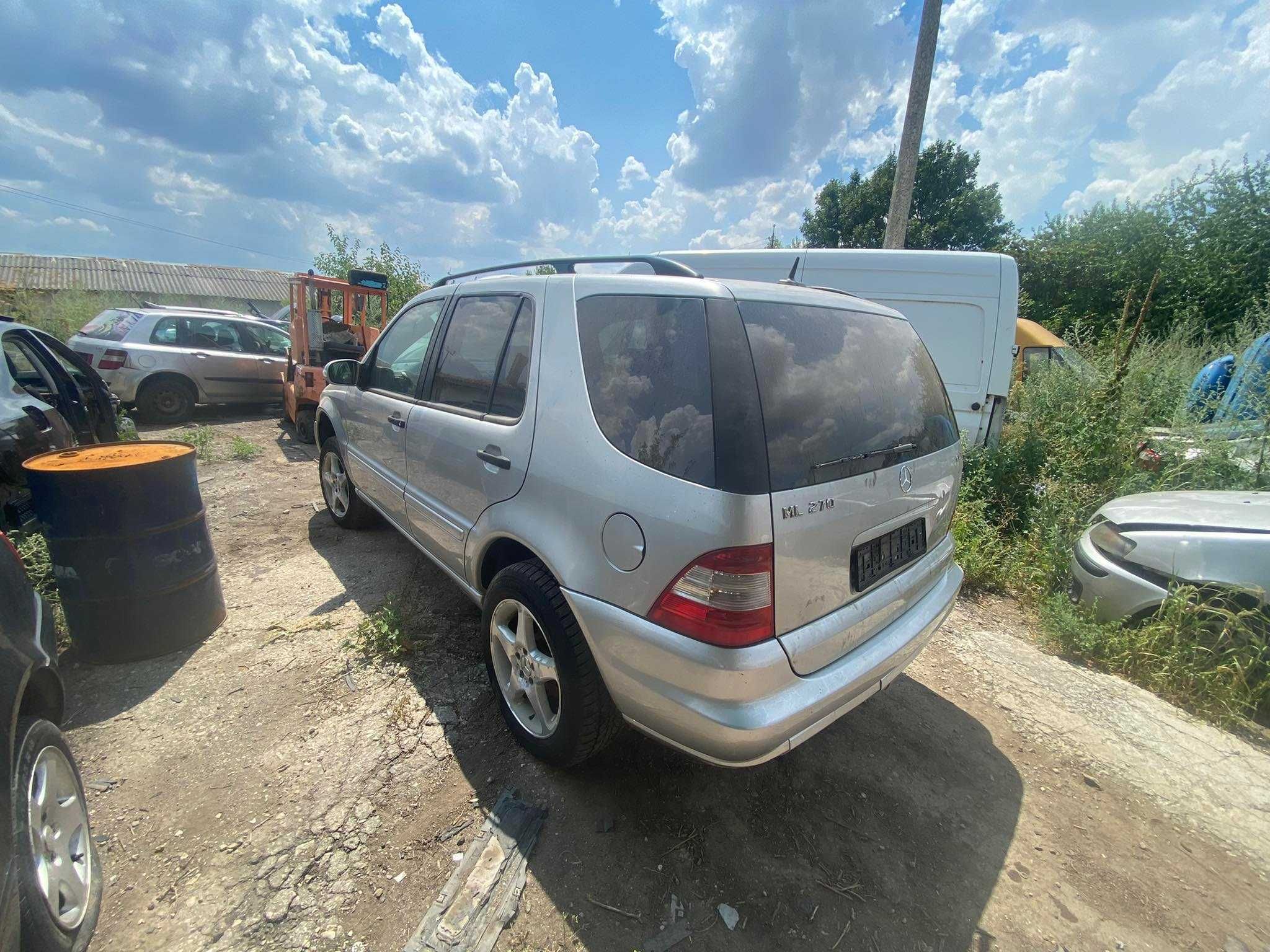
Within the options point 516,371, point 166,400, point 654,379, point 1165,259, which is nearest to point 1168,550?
point 654,379

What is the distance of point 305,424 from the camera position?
23.9ft

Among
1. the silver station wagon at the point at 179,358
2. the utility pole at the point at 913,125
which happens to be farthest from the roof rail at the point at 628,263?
the silver station wagon at the point at 179,358

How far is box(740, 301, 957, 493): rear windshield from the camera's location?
1.63m

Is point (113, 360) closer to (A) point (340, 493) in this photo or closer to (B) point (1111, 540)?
(A) point (340, 493)

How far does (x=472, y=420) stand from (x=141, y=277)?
43422 mm

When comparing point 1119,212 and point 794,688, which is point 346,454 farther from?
point 1119,212

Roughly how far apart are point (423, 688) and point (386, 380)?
1.86m

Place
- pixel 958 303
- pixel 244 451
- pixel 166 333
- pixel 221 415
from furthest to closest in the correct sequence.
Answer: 1. pixel 221 415
2. pixel 166 333
3. pixel 244 451
4. pixel 958 303

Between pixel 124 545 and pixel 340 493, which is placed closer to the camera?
pixel 124 545

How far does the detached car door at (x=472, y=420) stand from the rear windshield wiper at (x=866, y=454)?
1.05 metres

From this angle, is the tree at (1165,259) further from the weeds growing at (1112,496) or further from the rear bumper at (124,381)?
the rear bumper at (124,381)

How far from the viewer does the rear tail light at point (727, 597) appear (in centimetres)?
151

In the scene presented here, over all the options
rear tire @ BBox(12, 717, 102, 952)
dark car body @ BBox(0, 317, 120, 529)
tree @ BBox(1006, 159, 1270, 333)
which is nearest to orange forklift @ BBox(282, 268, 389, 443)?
dark car body @ BBox(0, 317, 120, 529)

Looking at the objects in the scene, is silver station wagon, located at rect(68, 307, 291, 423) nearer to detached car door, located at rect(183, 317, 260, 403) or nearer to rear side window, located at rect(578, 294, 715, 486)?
detached car door, located at rect(183, 317, 260, 403)
